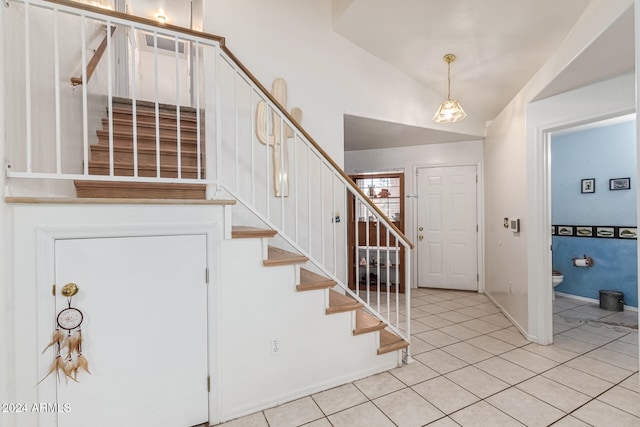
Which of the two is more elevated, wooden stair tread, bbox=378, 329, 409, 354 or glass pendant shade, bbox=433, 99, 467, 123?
glass pendant shade, bbox=433, 99, 467, 123

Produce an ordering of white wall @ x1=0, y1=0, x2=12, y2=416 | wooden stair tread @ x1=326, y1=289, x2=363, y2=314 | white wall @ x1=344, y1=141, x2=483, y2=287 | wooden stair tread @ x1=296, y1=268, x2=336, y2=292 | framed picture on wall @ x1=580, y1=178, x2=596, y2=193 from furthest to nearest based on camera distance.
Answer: white wall @ x1=344, y1=141, x2=483, y2=287 < framed picture on wall @ x1=580, y1=178, x2=596, y2=193 < wooden stair tread @ x1=326, y1=289, x2=363, y2=314 < wooden stair tread @ x1=296, y1=268, x2=336, y2=292 < white wall @ x1=0, y1=0, x2=12, y2=416

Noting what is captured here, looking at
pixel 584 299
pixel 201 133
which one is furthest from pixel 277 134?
pixel 584 299

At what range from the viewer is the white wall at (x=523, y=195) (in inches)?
101

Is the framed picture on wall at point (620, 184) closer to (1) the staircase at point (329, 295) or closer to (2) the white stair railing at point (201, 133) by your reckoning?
(2) the white stair railing at point (201, 133)

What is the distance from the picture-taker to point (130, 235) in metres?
1.70

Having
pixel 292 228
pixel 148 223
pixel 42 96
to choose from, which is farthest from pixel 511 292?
pixel 42 96

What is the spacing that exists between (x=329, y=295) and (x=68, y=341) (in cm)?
164

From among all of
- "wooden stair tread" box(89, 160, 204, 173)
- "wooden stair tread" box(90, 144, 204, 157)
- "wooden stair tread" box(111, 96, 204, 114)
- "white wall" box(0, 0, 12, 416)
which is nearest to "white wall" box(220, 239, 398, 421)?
"white wall" box(0, 0, 12, 416)

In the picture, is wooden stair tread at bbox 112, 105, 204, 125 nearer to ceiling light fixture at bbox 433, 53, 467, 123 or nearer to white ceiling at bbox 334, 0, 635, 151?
white ceiling at bbox 334, 0, 635, 151

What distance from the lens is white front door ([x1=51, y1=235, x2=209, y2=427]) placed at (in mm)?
1615

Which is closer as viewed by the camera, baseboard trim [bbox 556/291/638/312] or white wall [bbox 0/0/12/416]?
white wall [bbox 0/0/12/416]

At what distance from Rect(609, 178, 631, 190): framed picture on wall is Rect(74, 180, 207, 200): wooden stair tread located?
532cm

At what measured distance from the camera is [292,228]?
3221 mm

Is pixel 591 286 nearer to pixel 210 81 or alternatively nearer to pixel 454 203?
pixel 454 203
